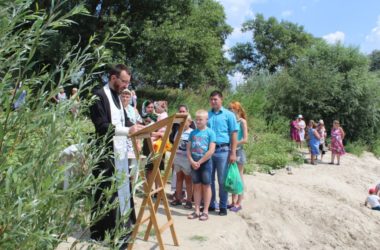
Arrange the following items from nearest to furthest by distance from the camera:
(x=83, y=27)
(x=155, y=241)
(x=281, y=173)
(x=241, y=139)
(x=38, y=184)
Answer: (x=38, y=184) → (x=155, y=241) → (x=241, y=139) → (x=281, y=173) → (x=83, y=27)

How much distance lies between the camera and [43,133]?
64.4 inches

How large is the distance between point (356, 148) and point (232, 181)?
43.7 feet

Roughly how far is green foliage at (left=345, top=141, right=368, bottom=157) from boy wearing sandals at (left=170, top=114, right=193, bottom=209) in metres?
12.6

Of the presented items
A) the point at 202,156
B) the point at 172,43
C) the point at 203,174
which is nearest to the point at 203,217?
the point at 203,174

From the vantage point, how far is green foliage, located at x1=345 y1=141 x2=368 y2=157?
17672 millimetres

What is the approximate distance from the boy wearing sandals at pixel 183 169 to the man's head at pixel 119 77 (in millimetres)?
2544

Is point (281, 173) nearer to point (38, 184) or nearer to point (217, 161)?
point (217, 161)

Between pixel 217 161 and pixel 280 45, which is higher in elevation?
pixel 280 45

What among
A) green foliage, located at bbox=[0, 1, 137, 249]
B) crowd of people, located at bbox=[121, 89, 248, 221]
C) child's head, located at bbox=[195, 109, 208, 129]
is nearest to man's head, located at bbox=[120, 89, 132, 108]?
crowd of people, located at bbox=[121, 89, 248, 221]

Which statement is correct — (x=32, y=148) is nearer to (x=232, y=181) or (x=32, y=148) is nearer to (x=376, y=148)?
(x=232, y=181)

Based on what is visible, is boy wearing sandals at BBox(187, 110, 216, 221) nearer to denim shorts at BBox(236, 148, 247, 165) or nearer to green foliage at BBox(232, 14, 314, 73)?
denim shorts at BBox(236, 148, 247, 165)

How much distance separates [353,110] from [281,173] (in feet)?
29.5

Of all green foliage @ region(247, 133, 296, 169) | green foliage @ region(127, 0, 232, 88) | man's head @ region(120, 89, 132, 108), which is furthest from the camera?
green foliage @ region(127, 0, 232, 88)

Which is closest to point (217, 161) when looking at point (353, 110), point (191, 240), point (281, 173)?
point (191, 240)
